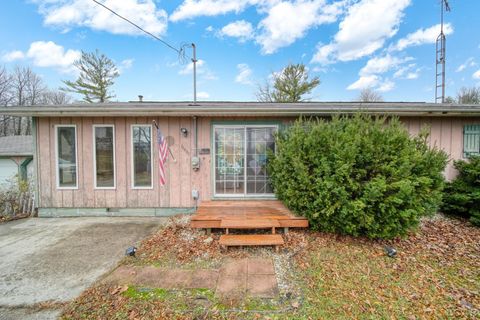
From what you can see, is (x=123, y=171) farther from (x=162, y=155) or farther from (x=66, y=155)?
(x=66, y=155)

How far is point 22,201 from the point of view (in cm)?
524

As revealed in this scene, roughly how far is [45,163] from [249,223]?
214 inches

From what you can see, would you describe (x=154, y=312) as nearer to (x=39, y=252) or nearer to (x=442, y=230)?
(x=39, y=252)

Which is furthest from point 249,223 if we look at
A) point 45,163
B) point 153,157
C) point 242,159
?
point 45,163

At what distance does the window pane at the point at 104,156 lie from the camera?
5160 mm

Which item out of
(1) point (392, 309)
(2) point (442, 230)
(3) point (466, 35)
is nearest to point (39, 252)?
(1) point (392, 309)

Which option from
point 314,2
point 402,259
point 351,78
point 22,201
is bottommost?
point 402,259

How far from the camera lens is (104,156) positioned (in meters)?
5.20

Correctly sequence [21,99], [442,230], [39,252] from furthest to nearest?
[21,99] < [442,230] < [39,252]

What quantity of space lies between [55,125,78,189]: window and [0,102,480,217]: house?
0.02m

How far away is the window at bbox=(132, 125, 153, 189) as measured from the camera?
5.16m

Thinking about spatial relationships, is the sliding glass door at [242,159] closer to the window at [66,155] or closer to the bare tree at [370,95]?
the window at [66,155]

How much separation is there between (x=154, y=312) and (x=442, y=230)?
18.5ft

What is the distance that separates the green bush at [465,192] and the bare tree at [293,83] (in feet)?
38.5
